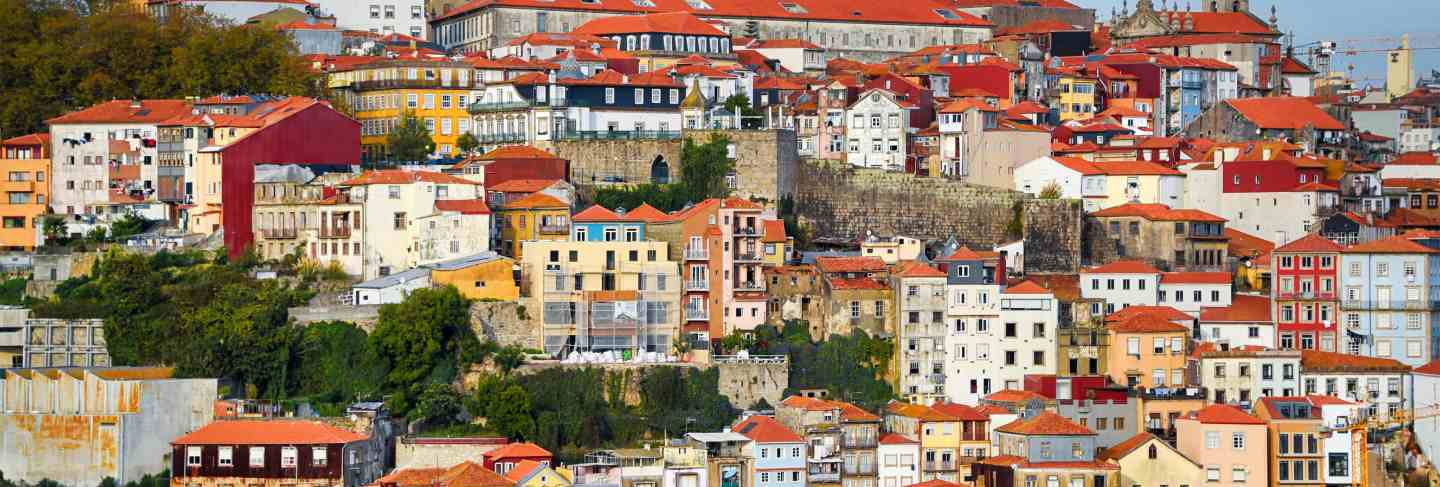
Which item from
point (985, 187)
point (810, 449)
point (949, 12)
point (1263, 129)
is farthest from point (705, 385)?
point (949, 12)

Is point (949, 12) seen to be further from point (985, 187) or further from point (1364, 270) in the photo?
point (1364, 270)

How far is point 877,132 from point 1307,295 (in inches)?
555

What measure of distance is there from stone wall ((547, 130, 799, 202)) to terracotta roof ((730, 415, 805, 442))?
42.2 feet

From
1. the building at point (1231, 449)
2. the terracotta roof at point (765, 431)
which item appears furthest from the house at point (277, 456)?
the building at point (1231, 449)

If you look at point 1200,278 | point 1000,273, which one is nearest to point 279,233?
point 1000,273

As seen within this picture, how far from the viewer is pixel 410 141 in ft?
273

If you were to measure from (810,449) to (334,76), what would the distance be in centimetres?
2649

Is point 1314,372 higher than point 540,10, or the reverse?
point 540,10

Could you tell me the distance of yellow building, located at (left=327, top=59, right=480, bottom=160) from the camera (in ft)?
280

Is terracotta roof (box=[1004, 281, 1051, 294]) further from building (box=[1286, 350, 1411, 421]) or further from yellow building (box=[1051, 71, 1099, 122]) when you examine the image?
yellow building (box=[1051, 71, 1099, 122])

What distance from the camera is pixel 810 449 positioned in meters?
67.2

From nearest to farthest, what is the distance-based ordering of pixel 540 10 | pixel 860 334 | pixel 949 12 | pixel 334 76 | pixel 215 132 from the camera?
1. pixel 860 334
2. pixel 215 132
3. pixel 334 76
4. pixel 540 10
5. pixel 949 12

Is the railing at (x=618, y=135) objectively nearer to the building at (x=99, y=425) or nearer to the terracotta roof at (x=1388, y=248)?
the building at (x=99, y=425)

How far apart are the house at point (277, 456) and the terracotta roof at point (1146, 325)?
18192 mm
